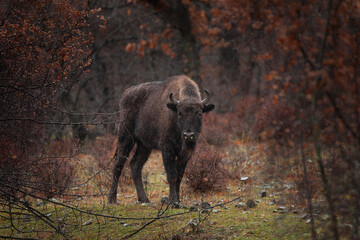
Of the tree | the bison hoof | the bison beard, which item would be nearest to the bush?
the bison beard

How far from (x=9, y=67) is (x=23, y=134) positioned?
1454mm

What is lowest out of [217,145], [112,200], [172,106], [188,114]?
[217,145]

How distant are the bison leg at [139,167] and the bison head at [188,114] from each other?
1.81 meters

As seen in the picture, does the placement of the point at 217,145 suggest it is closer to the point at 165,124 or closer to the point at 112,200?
the point at 165,124

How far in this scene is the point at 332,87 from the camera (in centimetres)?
374

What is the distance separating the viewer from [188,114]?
26.3ft

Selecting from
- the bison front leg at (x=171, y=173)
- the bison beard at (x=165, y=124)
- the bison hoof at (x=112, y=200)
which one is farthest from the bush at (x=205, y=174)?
the bison hoof at (x=112, y=200)

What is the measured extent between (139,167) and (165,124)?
144 centimetres

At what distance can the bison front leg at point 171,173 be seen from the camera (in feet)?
26.8

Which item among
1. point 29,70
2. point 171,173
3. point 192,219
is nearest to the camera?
point 29,70

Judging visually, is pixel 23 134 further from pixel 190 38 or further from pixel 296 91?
pixel 190 38

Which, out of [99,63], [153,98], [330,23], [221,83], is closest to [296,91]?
[330,23]

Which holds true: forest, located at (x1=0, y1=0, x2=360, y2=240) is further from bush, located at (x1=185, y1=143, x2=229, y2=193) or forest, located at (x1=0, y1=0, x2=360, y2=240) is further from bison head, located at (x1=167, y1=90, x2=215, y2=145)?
bison head, located at (x1=167, y1=90, x2=215, y2=145)

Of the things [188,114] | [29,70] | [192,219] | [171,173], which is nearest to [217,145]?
[171,173]
